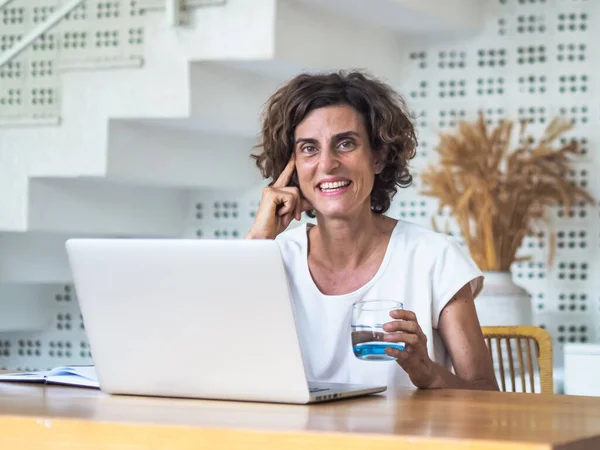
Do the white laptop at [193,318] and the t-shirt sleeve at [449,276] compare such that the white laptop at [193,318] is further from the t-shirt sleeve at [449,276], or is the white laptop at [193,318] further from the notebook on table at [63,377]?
the t-shirt sleeve at [449,276]

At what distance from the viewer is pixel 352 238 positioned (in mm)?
2238

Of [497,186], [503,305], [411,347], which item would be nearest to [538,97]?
[497,186]

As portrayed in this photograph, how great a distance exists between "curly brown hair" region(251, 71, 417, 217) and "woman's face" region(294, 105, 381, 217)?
0.02m

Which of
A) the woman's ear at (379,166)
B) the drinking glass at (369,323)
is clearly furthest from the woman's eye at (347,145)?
the drinking glass at (369,323)

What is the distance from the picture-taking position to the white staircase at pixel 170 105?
3.58m

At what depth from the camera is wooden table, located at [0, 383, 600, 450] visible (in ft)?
3.47

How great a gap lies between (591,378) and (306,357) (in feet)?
5.27

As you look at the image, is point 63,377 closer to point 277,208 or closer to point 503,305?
point 277,208

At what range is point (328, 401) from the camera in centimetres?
145

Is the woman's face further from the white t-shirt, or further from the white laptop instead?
the white laptop

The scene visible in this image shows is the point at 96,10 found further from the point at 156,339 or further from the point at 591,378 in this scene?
the point at 156,339

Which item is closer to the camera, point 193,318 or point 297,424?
point 297,424

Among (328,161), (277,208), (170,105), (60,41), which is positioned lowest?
(277,208)

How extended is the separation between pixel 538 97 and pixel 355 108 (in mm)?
1922
